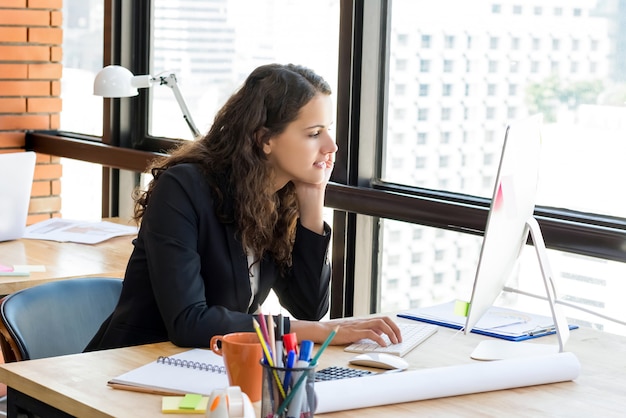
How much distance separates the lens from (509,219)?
1.84 m

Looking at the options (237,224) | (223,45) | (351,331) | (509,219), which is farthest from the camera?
(223,45)

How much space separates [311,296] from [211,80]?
1750 mm

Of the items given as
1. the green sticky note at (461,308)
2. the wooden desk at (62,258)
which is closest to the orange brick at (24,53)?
the wooden desk at (62,258)

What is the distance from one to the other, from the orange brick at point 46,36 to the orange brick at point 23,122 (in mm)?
350

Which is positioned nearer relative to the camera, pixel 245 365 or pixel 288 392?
pixel 288 392

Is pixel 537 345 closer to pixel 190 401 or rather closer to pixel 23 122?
pixel 190 401

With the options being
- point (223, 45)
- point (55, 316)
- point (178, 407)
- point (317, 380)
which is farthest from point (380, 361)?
point (223, 45)

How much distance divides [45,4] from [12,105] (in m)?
0.48

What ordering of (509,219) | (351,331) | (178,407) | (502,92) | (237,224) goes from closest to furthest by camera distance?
(178,407) → (509,219) → (351,331) → (237,224) → (502,92)

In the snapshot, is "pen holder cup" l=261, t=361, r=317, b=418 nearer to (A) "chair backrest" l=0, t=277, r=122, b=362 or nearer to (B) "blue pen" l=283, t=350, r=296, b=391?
(B) "blue pen" l=283, t=350, r=296, b=391

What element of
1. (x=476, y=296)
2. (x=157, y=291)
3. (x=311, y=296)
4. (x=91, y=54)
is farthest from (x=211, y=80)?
(x=476, y=296)

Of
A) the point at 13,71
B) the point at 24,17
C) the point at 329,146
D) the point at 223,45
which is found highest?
the point at 24,17

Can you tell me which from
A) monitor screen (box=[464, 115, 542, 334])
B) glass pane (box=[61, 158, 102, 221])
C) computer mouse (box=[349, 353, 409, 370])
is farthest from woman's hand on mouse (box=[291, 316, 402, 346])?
glass pane (box=[61, 158, 102, 221])

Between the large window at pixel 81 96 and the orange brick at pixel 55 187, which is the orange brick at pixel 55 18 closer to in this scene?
the large window at pixel 81 96
